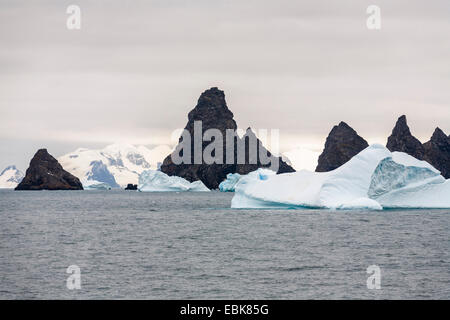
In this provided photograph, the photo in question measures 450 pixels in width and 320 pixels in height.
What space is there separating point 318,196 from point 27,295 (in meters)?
36.1

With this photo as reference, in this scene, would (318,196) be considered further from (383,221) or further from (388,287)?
(388,287)

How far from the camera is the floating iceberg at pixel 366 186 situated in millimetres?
59219

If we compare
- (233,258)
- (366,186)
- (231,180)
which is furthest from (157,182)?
(233,258)

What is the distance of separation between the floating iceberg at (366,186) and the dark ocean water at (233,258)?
1.76 metres

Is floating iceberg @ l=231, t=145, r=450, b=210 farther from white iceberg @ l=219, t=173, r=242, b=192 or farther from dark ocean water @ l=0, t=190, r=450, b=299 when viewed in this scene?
white iceberg @ l=219, t=173, r=242, b=192

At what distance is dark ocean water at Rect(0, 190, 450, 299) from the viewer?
2727 cm

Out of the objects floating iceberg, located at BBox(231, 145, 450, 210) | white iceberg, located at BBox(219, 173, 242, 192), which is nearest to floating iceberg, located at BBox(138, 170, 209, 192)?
white iceberg, located at BBox(219, 173, 242, 192)

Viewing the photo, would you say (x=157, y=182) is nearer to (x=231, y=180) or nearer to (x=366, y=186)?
(x=231, y=180)

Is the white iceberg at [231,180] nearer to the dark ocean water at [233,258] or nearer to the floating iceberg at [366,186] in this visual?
the floating iceberg at [366,186]

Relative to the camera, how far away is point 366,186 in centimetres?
6041

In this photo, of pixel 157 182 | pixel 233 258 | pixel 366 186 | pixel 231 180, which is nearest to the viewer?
pixel 233 258

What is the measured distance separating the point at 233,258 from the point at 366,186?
2692 centimetres

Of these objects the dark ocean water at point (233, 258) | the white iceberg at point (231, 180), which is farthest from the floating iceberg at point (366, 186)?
the white iceberg at point (231, 180)
